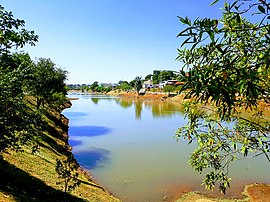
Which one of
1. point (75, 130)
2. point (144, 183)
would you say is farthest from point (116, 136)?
point (144, 183)

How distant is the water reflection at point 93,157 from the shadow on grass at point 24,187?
9.63 meters

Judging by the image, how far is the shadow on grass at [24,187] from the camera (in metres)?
9.18

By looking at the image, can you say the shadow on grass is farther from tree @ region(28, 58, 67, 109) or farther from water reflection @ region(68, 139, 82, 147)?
tree @ region(28, 58, 67, 109)

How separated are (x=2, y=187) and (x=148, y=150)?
62.7 ft

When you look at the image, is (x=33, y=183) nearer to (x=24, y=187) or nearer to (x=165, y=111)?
(x=24, y=187)

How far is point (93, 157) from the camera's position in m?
24.5

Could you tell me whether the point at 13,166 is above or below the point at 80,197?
above

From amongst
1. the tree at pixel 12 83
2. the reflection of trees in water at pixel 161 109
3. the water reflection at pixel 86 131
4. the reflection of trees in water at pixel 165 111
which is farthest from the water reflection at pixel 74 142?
the reflection of trees in water at pixel 165 111

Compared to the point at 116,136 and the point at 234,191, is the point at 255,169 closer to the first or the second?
the point at 234,191

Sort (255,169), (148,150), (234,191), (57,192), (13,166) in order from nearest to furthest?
(57,192)
(13,166)
(234,191)
(255,169)
(148,150)

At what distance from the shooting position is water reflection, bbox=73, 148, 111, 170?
72.4 ft

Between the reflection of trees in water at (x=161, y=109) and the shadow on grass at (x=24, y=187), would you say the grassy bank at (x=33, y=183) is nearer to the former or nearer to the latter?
the shadow on grass at (x=24, y=187)

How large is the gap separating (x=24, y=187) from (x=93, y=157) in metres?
14.3

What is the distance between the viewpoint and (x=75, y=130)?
38.9m
